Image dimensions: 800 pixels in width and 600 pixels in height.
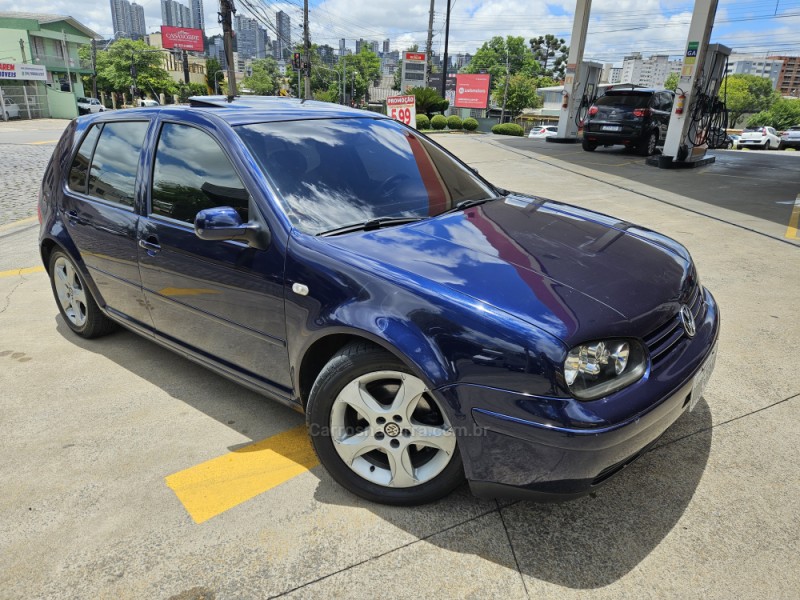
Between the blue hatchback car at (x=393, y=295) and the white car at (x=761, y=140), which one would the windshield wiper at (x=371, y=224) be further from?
the white car at (x=761, y=140)

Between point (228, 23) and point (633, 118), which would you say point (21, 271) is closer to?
point (633, 118)

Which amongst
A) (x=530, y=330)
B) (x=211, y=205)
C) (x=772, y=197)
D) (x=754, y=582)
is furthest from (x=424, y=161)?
(x=772, y=197)

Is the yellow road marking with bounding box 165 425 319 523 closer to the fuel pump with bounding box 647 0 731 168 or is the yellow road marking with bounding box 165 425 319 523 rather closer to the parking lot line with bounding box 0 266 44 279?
the parking lot line with bounding box 0 266 44 279

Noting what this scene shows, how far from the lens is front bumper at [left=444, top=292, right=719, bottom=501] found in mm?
1938

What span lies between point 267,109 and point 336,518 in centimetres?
221

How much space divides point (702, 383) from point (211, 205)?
7.92ft

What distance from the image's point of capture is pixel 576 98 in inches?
776

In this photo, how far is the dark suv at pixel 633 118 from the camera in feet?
50.4

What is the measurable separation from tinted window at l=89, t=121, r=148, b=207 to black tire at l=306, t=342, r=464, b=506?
1842 millimetres

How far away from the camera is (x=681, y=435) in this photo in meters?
2.90

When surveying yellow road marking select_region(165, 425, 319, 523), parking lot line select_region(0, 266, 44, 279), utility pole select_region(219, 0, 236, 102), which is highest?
utility pole select_region(219, 0, 236, 102)

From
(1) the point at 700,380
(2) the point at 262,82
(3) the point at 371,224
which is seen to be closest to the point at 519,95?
(2) the point at 262,82

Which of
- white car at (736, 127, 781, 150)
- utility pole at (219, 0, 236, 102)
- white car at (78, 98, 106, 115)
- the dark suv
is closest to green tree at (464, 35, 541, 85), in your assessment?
white car at (78, 98, 106, 115)

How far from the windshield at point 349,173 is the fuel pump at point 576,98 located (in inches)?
701
